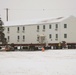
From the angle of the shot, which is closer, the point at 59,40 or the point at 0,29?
the point at 59,40

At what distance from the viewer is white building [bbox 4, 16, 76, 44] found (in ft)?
212

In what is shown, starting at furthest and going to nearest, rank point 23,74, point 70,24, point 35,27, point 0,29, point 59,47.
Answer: point 0,29 → point 35,27 → point 70,24 → point 59,47 → point 23,74

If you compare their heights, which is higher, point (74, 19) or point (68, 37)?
point (74, 19)

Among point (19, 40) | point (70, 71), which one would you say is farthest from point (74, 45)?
point (70, 71)

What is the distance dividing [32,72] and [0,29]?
182 ft

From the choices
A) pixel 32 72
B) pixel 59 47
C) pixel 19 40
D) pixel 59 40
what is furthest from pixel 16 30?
pixel 32 72

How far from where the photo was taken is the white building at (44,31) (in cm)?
6456

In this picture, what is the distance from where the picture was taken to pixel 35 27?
70.1 m

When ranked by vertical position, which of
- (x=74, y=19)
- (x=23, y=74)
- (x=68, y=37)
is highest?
(x=74, y=19)

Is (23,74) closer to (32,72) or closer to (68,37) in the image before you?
(32,72)

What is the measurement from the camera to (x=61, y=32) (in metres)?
64.9

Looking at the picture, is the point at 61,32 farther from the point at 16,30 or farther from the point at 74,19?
the point at 16,30

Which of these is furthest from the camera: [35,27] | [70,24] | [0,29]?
[0,29]

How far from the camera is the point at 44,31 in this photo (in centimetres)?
6819
